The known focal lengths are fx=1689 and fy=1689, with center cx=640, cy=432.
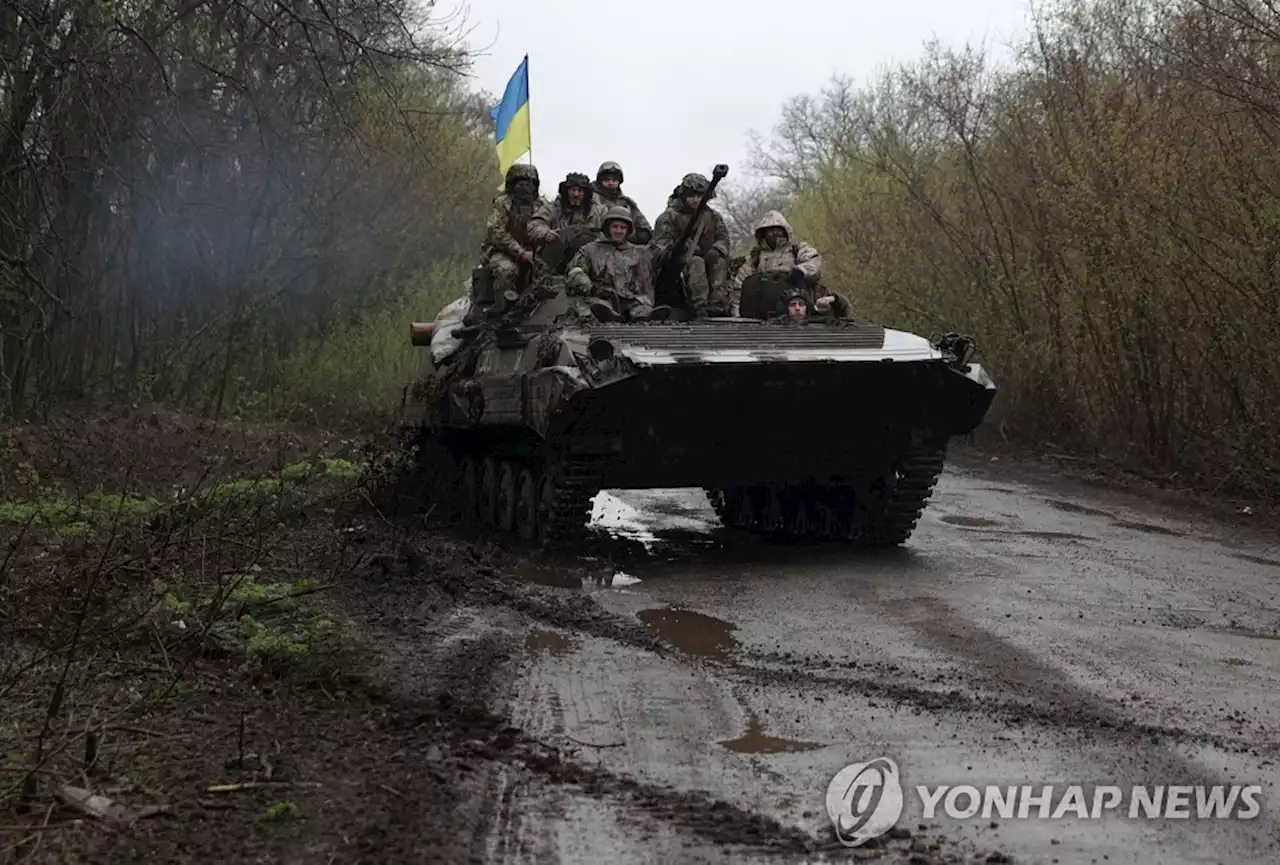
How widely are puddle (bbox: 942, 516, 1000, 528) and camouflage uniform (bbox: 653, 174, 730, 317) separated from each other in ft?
7.90

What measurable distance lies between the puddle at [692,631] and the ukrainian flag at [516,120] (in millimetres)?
10373

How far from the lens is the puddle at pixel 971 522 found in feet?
41.5

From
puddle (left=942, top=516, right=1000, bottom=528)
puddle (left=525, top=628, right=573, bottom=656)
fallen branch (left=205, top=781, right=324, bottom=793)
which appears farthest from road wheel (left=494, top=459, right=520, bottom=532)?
fallen branch (left=205, top=781, right=324, bottom=793)

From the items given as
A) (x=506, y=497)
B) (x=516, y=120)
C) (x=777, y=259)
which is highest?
(x=516, y=120)

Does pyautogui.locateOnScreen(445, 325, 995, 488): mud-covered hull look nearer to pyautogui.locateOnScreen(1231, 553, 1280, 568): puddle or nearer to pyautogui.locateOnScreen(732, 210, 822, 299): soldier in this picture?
pyautogui.locateOnScreen(732, 210, 822, 299): soldier

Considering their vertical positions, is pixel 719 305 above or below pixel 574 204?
below

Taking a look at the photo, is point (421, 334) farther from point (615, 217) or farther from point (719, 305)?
point (719, 305)

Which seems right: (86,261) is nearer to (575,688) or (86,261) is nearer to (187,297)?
(187,297)

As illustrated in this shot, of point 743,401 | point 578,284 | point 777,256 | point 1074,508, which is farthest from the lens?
point 1074,508

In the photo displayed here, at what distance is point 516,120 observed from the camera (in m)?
18.2

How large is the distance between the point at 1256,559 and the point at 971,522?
261 centimetres

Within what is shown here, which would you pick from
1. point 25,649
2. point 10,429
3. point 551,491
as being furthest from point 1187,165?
point 25,649

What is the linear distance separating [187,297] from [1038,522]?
12.3 meters

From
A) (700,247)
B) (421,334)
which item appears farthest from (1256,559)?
(421,334)
